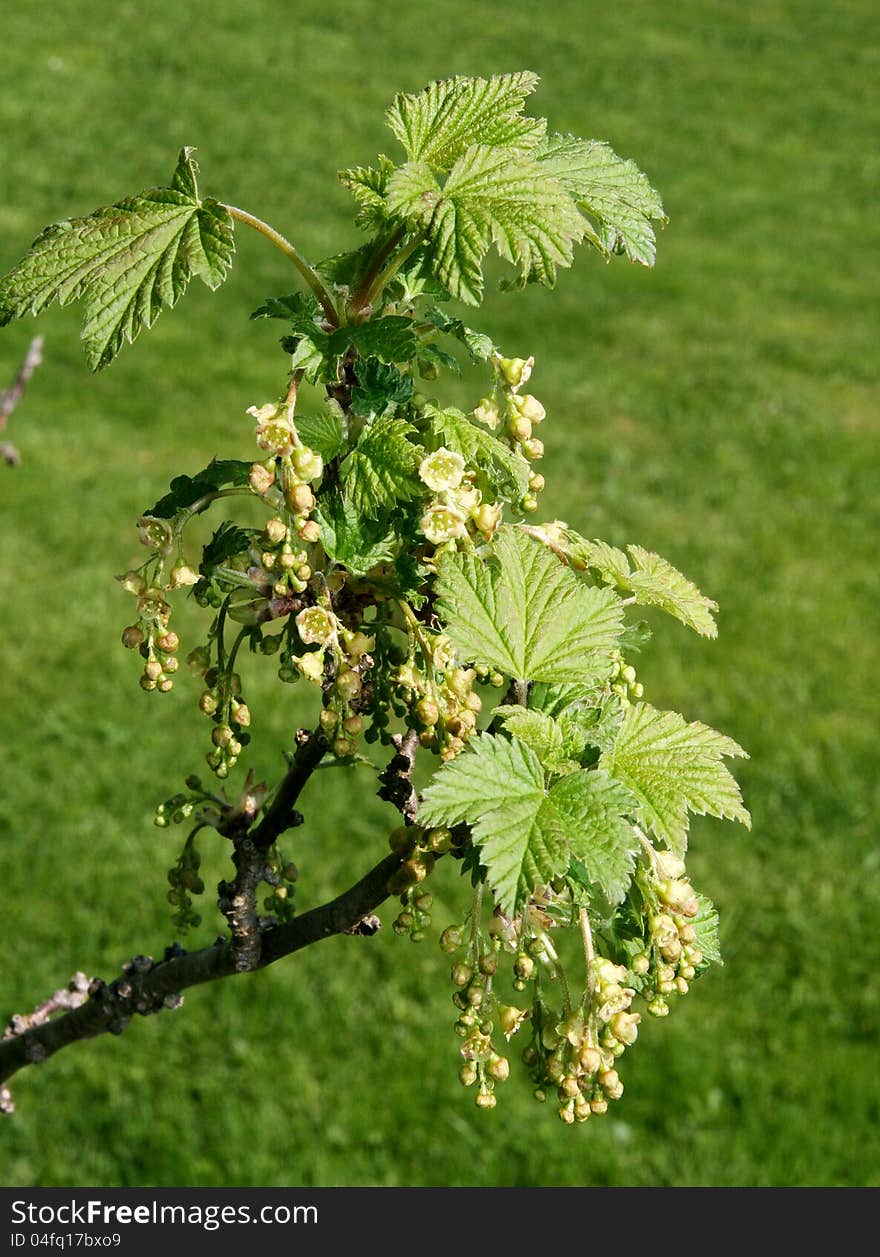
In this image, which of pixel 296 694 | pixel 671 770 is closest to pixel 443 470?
pixel 671 770

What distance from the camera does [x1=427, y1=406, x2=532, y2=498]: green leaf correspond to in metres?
1.27

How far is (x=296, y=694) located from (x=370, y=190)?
4.60 meters

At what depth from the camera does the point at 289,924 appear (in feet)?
5.12

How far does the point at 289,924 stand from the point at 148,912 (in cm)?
334

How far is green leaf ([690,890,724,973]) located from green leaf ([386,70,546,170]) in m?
0.77

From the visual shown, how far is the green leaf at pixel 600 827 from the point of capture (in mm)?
1177

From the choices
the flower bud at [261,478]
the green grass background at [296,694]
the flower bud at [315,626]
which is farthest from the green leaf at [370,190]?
the green grass background at [296,694]

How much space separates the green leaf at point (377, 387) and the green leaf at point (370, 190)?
0.14 m

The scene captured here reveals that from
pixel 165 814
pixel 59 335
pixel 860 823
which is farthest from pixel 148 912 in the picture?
pixel 59 335

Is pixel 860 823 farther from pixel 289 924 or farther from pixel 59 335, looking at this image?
pixel 59 335

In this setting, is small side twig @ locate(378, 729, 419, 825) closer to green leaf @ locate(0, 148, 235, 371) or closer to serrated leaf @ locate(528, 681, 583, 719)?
serrated leaf @ locate(528, 681, 583, 719)

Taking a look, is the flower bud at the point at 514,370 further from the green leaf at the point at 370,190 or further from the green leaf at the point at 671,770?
the green leaf at the point at 671,770

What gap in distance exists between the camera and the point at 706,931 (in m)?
1.46

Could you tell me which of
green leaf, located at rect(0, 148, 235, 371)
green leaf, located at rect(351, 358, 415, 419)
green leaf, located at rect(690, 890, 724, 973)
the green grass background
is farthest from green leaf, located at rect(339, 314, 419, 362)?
the green grass background
